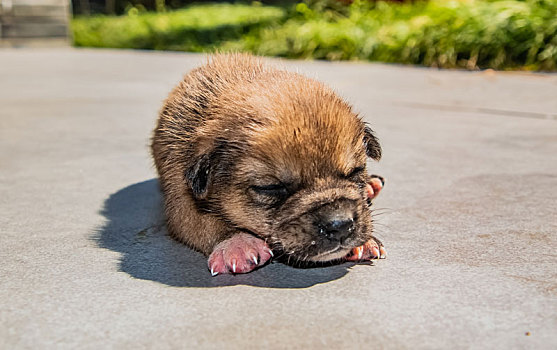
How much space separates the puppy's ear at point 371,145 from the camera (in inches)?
143

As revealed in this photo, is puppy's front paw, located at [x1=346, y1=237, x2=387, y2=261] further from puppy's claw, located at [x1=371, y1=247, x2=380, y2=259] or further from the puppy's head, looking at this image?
the puppy's head

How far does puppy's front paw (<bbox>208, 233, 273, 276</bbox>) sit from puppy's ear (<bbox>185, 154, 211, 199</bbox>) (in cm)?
29

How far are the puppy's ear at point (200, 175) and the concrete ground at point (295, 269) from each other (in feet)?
1.33

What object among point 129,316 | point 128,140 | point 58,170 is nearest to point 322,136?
point 129,316

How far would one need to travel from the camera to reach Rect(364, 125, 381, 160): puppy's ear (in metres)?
3.64

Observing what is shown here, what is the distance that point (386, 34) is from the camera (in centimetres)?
1435

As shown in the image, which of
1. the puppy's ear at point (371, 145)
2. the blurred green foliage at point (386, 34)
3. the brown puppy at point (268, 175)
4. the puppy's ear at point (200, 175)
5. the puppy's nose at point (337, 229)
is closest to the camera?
the puppy's nose at point (337, 229)

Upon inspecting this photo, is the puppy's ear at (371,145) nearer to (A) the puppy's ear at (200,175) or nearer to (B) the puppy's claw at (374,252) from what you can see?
(B) the puppy's claw at (374,252)

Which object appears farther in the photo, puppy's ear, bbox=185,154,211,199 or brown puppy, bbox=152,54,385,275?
puppy's ear, bbox=185,154,211,199

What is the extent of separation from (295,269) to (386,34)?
11.9m

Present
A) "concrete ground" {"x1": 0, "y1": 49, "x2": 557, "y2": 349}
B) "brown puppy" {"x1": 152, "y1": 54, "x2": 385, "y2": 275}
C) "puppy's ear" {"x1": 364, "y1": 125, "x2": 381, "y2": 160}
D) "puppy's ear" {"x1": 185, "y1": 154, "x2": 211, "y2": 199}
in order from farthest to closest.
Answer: "puppy's ear" {"x1": 364, "y1": 125, "x2": 381, "y2": 160} → "puppy's ear" {"x1": 185, "y1": 154, "x2": 211, "y2": 199} → "brown puppy" {"x1": 152, "y1": 54, "x2": 385, "y2": 275} → "concrete ground" {"x1": 0, "y1": 49, "x2": 557, "y2": 349}

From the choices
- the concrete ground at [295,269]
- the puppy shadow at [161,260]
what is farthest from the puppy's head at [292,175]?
the concrete ground at [295,269]

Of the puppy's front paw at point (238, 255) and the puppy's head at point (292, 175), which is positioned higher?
the puppy's head at point (292, 175)

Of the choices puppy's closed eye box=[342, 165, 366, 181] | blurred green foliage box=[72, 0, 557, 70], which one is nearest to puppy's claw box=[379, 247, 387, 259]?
puppy's closed eye box=[342, 165, 366, 181]
